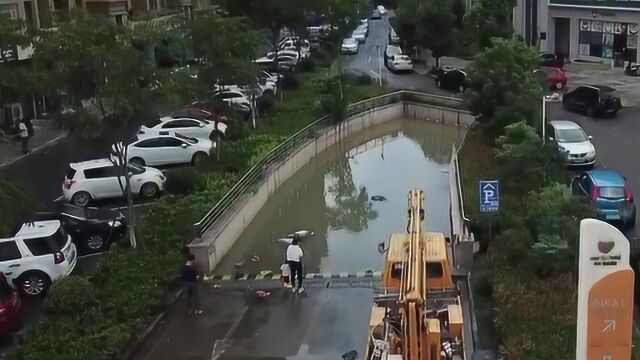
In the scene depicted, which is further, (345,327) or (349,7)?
(349,7)

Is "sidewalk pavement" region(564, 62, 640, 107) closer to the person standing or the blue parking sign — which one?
the blue parking sign

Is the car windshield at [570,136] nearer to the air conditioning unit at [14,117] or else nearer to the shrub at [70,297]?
the shrub at [70,297]

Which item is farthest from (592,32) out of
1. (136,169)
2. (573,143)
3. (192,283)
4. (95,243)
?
(192,283)

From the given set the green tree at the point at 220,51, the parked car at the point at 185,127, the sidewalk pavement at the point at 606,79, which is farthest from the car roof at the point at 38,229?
the sidewalk pavement at the point at 606,79

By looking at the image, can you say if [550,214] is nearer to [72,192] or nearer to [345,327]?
[345,327]

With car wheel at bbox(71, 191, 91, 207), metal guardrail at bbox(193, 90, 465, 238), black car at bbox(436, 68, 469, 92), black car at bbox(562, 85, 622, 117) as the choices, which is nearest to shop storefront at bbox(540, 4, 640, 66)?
black car at bbox(436, 68, 469, 92)

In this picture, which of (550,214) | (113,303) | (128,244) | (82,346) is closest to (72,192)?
(128,244)

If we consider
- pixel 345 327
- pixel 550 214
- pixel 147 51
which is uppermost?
pixel 147 51
